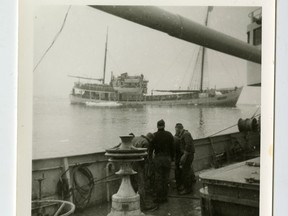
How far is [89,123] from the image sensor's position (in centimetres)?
86

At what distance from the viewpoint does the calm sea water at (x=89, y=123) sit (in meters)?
0.85

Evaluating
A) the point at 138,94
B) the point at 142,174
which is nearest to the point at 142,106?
the point at 138,94

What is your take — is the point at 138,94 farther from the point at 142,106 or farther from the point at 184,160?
the point at 184,160

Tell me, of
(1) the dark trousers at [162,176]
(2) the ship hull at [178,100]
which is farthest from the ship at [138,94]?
(1) the dark trousers at [162,176]

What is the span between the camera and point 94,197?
86 cm

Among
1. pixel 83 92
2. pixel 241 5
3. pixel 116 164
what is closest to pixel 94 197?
pixel 116 164

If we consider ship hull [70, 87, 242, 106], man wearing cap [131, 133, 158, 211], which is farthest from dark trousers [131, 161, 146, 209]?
ship hull [70, 87, 242, 106]

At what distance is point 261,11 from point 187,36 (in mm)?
164

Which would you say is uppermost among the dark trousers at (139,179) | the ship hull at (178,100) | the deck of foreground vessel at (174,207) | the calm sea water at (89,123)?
the ship hull at (178,100)

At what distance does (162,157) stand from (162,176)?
0.05 m

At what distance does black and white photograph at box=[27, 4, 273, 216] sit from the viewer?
0.85 metres

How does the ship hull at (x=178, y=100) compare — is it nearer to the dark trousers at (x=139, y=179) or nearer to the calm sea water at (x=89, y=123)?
the calm sea water at (x=89, y=123)

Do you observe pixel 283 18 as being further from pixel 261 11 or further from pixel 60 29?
pixel 60 29

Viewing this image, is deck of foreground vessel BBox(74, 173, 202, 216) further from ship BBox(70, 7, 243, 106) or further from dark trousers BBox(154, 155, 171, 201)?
ship BBox(70, 7, 243, 106)
